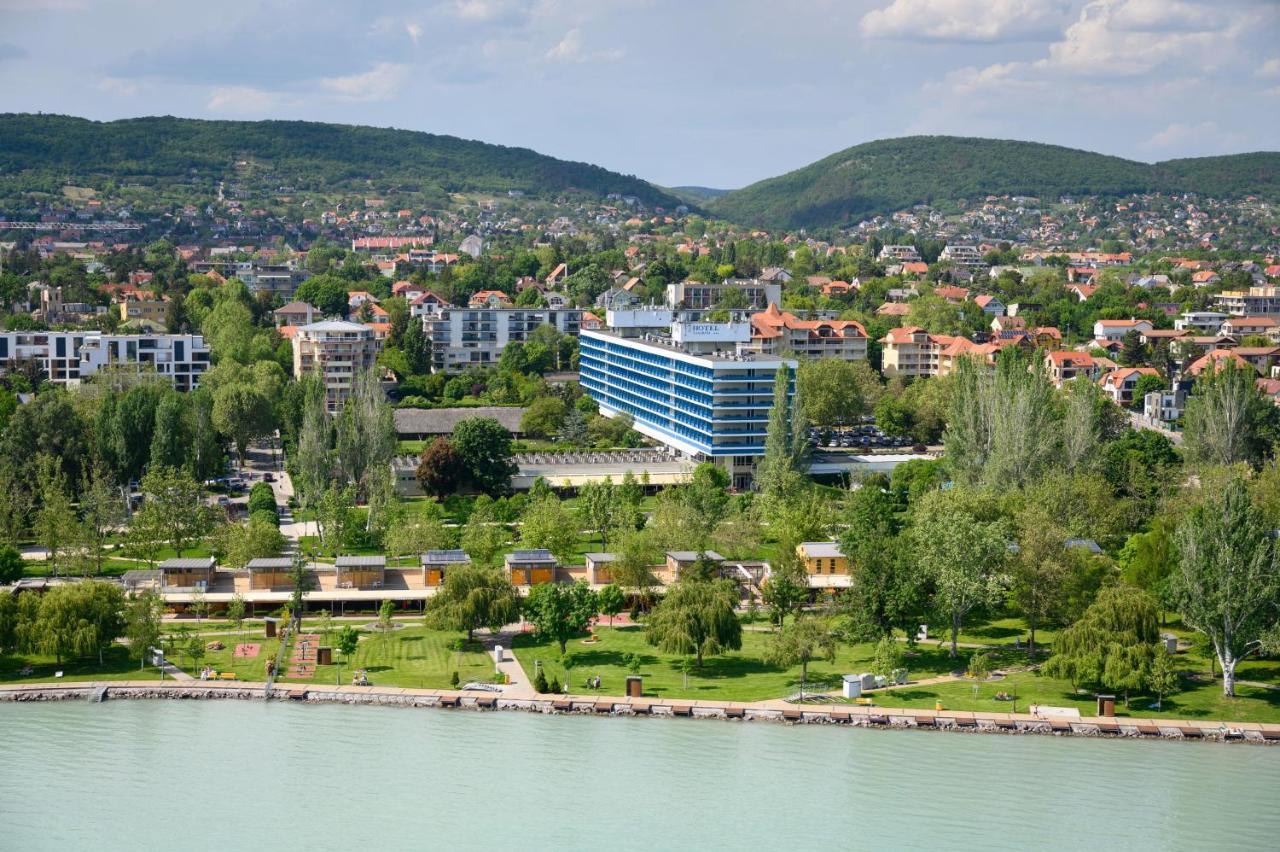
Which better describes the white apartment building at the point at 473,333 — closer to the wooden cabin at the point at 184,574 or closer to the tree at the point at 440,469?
the tree at the point at 440,469

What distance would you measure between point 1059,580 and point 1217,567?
2170 mm

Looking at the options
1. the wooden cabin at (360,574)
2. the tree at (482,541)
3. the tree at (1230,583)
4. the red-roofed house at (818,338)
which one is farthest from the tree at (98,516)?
the red-roofed house at (818,338)

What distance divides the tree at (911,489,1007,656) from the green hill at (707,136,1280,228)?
105135mm

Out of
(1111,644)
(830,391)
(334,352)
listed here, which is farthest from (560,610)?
(334,352)

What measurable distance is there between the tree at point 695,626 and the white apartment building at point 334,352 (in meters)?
21.5

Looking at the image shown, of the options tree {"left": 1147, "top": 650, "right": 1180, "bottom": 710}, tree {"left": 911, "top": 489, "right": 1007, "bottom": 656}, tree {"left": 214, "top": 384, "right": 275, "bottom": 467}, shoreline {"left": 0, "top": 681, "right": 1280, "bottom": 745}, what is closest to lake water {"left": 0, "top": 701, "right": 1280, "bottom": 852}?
shoreline {"left": 0, "top": 681, "right": 1280, "bottom": 745}

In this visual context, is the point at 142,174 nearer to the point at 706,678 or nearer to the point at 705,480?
the point at 705,480

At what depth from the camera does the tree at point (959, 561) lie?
63.0 ft

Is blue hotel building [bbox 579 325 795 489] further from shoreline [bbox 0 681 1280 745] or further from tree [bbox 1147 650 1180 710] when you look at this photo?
tree [bbox 1147 650 1180 710]

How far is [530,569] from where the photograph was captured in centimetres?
2253

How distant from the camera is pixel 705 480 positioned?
87.2 feet

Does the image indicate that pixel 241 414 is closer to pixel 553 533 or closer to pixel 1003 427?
pixel 553 533

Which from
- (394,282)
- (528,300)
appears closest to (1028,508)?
(528,300)

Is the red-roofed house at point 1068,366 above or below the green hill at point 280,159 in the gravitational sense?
below
